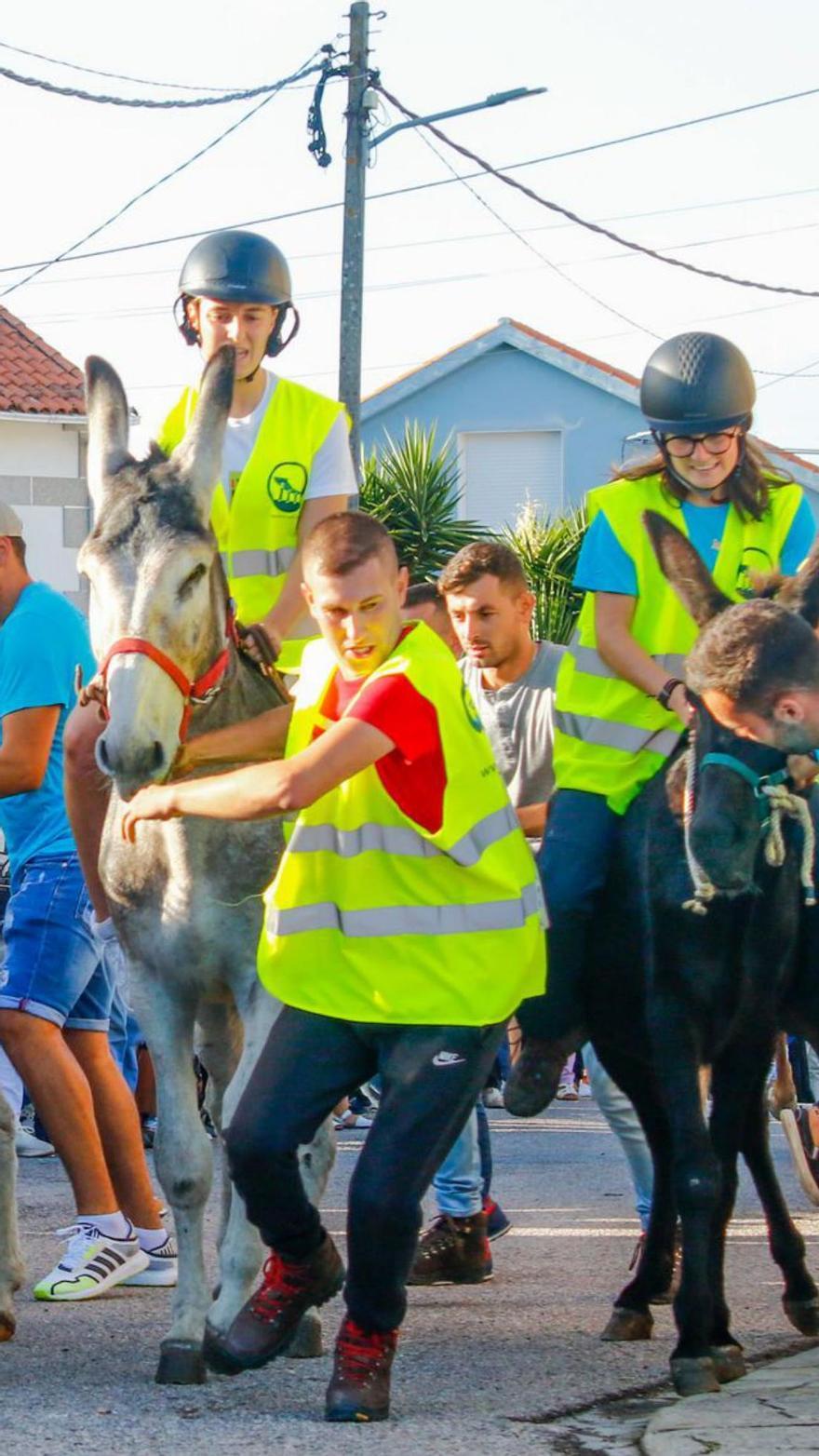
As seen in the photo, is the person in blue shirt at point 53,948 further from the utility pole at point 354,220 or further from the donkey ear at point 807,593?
the utility pole at point 354,220

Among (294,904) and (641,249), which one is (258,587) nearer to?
(294,904)

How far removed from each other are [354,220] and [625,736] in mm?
15171

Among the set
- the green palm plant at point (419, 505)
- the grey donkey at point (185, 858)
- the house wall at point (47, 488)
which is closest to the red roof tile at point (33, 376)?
the house wall at point (47, 488)

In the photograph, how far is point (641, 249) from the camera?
896 inches

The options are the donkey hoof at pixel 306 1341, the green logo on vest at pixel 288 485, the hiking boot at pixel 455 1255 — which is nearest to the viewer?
the donkey hoof at pixel 306 1341

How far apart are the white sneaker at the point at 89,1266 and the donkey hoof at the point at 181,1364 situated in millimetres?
1339

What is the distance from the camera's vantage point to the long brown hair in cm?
630

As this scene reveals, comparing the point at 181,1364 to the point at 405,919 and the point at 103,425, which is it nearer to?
the point at 405,919

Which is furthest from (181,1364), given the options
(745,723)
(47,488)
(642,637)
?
(47,488)

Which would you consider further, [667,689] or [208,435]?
[667,689]

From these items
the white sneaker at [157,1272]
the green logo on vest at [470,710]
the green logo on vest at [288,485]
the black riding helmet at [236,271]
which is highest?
the black riding helmet at [236,271]

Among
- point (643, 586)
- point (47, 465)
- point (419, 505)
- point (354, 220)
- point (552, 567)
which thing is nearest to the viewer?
point (643, 586)

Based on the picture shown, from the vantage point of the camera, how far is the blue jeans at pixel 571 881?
6.18 meters

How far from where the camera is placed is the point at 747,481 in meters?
6.32
